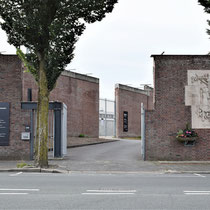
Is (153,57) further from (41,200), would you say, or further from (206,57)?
(41,200)

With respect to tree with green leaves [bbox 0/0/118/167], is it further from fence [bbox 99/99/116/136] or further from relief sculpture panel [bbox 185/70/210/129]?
fence [bbox 99/99/116/136]

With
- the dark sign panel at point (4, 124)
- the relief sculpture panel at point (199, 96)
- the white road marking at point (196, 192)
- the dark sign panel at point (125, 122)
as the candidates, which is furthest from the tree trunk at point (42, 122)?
the dark sign panel at point (125, 122)

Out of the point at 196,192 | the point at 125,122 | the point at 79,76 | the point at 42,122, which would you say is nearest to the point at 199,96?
the point at 42,122

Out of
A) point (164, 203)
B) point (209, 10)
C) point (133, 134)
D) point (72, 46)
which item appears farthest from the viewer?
point (133, 134)

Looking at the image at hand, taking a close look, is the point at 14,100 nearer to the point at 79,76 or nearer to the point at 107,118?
the point at 79,76

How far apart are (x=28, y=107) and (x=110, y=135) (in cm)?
2722

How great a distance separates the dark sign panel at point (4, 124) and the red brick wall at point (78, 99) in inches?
442

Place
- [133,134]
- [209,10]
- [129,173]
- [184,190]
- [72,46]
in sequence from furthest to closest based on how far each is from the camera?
[133,134] → [209,10] → [72,46] → [129,173] → [184,190]

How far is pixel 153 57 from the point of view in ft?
62.5

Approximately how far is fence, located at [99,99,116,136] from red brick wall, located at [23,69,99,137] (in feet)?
12.3

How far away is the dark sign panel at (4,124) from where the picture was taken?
18734 millimetres

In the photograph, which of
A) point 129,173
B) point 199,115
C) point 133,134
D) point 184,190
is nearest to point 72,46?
point 129,173

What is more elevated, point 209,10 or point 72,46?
point 209,10

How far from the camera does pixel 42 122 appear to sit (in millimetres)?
A: 15781
